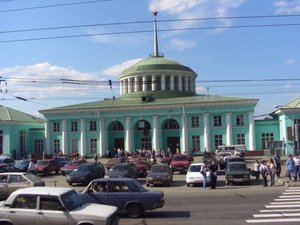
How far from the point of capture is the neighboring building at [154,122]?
68.2 m

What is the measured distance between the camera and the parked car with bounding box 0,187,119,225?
39.9 ft

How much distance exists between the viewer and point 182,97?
76625 mm

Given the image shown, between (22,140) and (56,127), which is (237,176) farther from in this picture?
(22,140)

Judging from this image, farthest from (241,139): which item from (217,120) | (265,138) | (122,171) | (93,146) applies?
(122,171)

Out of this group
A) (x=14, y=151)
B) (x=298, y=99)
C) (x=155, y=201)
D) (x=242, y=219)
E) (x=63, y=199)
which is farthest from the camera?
(x=14, y=151)

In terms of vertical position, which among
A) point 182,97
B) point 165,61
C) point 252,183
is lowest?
point 252,183

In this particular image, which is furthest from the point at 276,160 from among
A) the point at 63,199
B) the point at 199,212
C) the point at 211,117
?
the point at 211,117

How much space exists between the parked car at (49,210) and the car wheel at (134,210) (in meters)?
4.16

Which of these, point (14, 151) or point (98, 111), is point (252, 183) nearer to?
point (98, 111)

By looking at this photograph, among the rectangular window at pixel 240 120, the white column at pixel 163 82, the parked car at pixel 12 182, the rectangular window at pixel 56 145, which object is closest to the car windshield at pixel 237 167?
the parked car at pixel 12 182

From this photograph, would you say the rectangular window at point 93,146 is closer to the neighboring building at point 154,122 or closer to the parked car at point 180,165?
the neighboring building at point 154,122

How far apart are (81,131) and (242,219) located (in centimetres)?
5828

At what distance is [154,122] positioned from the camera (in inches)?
2771

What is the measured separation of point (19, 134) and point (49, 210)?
219 feet
